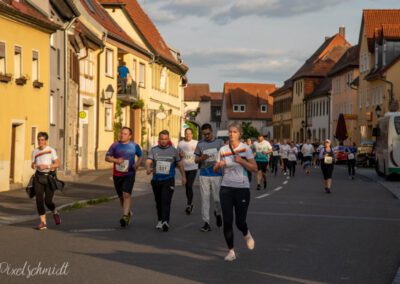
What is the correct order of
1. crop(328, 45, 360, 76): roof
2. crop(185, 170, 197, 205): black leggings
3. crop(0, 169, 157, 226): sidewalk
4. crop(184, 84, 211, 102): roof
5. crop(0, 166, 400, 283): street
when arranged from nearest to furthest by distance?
crop(0, 166, 400, 283): street, crop(0, 169, 157, 226): sidewalk, crop(185, 170, 197, 205): black leggings, crop(328, 45, 360, 76): roof, crop(184, 84, 211, 102): roof

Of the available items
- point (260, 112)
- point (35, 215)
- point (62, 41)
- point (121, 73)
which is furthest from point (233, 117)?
point (35, 215)

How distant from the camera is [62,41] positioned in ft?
114

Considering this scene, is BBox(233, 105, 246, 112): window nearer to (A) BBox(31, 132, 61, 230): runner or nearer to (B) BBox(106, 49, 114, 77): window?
(B) BBox(106, 49, 114, 77): window

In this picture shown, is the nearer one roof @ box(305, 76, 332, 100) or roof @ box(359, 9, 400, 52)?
roof @ box(359, 9, 400, 52)

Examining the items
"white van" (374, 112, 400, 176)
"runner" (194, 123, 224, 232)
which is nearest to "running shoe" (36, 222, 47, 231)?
"runner" (194, 123, 224, 232)

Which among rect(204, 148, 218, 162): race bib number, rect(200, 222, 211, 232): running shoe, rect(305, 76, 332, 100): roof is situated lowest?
rect(200, 222, 211, 232): running shoe

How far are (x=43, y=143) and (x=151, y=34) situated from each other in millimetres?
51747

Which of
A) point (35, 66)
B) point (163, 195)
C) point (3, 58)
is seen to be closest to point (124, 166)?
point (163, 195)

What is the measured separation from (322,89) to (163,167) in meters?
86.6

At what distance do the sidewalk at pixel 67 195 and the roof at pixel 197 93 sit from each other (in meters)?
138

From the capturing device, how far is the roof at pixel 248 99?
15238cm

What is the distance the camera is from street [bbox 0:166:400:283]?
10.2m

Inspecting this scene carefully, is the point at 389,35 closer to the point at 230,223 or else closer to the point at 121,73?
the point at 121,73

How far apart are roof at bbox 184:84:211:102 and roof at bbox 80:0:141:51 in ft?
388
